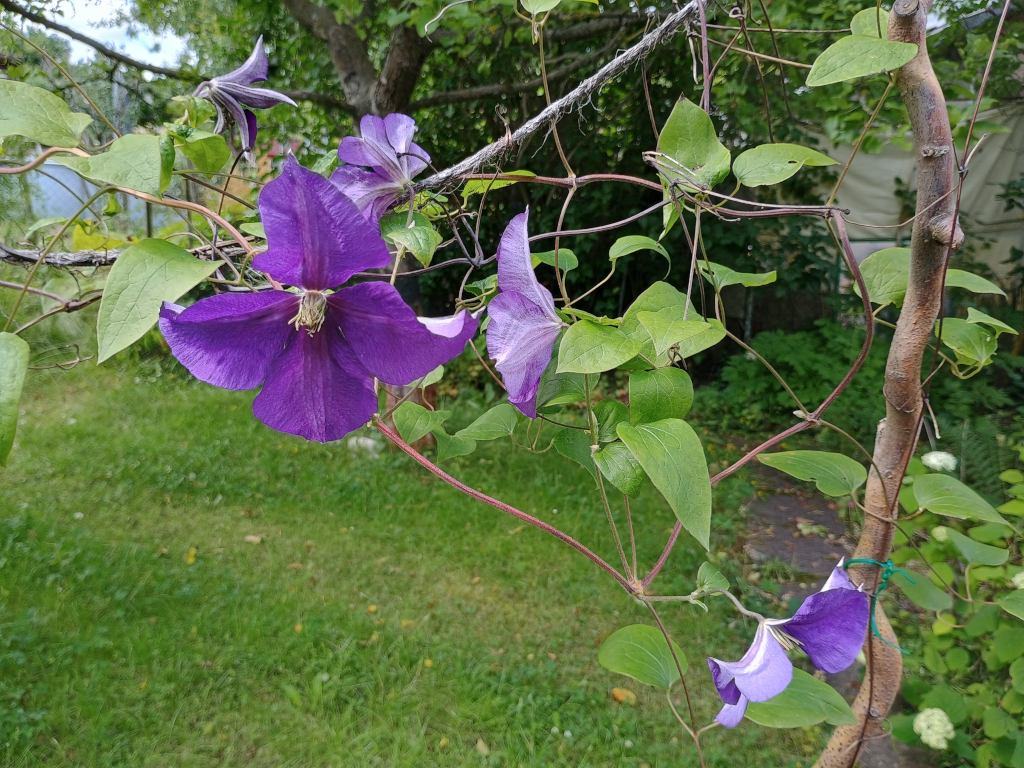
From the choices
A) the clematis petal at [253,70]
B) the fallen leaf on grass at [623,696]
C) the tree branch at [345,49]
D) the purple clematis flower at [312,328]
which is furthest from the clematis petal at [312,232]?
the tree branch at [345,49]

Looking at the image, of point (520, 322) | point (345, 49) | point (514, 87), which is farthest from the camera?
point (345, 49)

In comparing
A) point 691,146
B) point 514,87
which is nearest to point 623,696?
point 691,146

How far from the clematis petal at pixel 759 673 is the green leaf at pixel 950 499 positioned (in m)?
0.29

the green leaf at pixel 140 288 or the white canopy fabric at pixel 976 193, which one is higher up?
the green leaf at pixel 140 288

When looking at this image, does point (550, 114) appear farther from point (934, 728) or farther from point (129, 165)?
point (934, 728)

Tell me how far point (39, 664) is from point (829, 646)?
7.43ft

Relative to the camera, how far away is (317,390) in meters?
0.46

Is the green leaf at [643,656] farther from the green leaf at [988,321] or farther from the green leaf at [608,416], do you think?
the green leaf at [988,321]

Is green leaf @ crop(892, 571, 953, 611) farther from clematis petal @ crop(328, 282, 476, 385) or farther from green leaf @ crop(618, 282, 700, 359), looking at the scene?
clematis petal @ crop(328, 282, 476, 385)

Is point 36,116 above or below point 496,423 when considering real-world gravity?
above

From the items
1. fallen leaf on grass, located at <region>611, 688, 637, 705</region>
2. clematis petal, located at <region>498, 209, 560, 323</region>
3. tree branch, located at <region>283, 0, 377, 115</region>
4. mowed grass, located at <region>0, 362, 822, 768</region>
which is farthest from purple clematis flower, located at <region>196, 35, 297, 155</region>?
tree branch, located at <region>283, 0, 377, 115</region>

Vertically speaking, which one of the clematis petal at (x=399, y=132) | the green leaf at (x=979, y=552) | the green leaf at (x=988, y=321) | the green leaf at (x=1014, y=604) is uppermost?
the clematis petal at (x=399, y=132)

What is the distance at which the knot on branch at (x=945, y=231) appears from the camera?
64 cm

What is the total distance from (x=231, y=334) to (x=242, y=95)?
40cm
